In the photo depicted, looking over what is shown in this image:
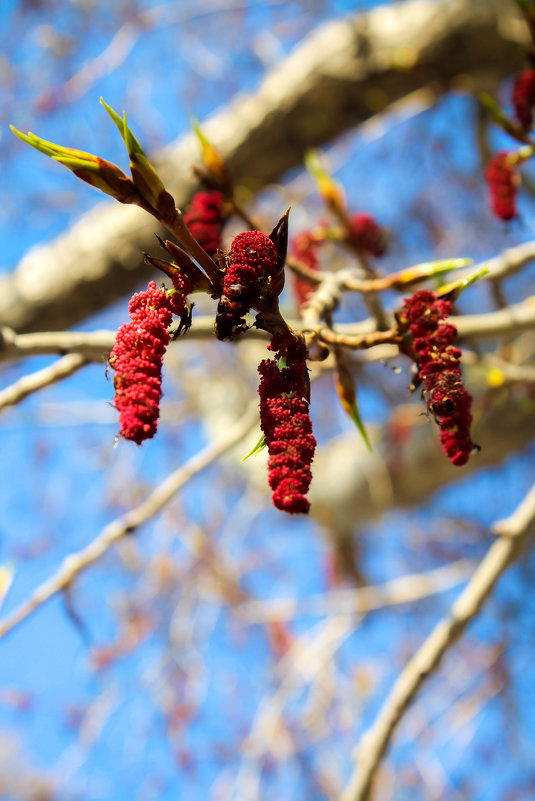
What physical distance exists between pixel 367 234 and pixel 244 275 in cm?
110

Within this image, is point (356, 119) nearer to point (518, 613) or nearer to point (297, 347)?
point (297, 347)

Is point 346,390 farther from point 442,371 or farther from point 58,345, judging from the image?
point 58,345

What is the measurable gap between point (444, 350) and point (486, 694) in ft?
14.7

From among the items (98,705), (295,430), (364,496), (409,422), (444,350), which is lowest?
(295,430)

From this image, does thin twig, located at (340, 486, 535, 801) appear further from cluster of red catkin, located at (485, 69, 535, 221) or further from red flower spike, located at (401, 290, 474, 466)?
red flower spike, located at (401, 290, 474, 466)

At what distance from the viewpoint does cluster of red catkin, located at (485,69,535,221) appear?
143cm

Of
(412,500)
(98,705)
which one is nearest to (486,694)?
(412,500)

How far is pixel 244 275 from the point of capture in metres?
0.72

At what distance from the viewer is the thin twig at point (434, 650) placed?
154 centimetres

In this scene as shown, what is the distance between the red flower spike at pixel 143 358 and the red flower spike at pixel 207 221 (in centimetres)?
52

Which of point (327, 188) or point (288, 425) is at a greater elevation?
point (327, 188)

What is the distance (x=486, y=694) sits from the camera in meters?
4.61

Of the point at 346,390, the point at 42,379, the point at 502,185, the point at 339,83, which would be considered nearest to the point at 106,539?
the point at 42,379

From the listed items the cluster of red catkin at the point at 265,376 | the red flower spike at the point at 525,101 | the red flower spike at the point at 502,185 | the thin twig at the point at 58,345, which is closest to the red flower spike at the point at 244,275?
the cluster of red catkin at the point at 265,376
